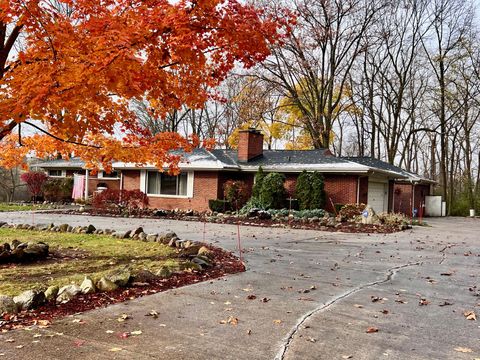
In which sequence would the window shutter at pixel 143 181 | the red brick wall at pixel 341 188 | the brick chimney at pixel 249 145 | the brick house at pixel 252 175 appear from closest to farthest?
the red brick wall at pixel 341 188 < the brick house at pixel 252 175 < the brick chimney at pixel 249 145 < the window shutter at pixel 143 181

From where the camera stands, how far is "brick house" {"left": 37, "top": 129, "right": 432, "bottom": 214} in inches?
810

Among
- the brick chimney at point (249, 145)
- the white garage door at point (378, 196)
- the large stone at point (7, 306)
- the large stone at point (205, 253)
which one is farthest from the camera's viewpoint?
the brick chimney at point (249, 145)

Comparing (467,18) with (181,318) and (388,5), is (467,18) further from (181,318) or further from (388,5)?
(181,318)

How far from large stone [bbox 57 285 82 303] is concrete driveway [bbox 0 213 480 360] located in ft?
1.71

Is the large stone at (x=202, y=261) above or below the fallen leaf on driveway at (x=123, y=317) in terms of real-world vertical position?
above

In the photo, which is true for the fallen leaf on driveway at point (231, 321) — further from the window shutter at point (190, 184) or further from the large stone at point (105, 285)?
the window shutter at point (190, 184)

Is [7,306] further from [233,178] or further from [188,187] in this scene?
[233,178]

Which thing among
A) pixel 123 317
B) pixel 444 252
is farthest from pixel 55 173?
pixel 123 317

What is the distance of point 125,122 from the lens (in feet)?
31.5

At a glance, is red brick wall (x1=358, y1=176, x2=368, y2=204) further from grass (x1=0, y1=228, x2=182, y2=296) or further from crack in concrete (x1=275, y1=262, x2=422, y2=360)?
grass (x1=0, y1=228, x2=182, y2=296)

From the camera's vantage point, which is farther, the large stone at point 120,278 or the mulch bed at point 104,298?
the large stone at point 120,278

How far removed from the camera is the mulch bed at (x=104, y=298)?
445cm

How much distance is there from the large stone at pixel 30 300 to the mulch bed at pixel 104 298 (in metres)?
0.06

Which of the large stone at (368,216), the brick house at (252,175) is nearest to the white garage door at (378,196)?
the brick house at (252,175)
